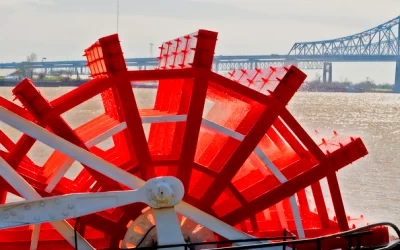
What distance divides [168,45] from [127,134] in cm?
163

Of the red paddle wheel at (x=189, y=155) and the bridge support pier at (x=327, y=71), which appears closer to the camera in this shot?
the red paddle wheel at (x=189, y=155)

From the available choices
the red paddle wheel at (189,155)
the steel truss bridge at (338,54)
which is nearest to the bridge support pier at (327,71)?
the steel truss bridge at (338,54)

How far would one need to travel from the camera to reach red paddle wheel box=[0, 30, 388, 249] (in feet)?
22.1

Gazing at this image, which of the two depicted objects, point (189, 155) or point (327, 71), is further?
point (327, 71)

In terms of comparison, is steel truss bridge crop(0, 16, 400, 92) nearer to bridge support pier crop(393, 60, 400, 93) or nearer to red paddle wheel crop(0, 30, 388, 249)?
bridge support pier crop(393, 60, 400, 93)

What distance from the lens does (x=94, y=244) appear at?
7.10 metres

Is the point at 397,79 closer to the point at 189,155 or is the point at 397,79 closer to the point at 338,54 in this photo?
the point at 338,54

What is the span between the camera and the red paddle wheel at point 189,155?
6742 mm

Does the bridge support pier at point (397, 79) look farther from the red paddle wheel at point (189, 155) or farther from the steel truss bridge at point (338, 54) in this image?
the red paddle wheel at point (189, 155)

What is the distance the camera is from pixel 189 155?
22.9 ft

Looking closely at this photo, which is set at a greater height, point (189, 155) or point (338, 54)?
point (338, 54)

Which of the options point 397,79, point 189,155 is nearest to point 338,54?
point 397,79

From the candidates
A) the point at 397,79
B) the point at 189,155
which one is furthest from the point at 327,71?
the point at 189,155

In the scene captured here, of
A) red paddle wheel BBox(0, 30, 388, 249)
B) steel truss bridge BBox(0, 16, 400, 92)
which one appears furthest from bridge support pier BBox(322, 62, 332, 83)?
red paddle wheel BBox(0, 30, 388, 249)
